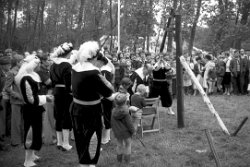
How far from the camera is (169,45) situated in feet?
72.9

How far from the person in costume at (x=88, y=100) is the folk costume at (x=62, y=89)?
1.20 metres

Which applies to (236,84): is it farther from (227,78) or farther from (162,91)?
(162,91)

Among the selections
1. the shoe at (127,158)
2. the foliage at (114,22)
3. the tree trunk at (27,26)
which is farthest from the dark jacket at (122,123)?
the tree trunk at (27,26)

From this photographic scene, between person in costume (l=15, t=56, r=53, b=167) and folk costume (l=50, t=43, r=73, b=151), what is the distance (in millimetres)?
495

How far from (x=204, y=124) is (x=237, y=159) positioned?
2.62 metres

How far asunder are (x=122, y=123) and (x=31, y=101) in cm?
154

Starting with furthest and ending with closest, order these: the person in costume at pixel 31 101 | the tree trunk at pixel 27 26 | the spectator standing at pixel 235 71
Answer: the tree trunk at pixel 27 26
the spectator standing at pixel 235 71
the person in costume at pixel 31 101

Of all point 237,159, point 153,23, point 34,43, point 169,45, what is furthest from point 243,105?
point 34,43

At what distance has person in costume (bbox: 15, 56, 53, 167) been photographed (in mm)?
4836

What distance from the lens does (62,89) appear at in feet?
19.0

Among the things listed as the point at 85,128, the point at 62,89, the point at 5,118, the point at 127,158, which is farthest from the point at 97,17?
the point at 85,128

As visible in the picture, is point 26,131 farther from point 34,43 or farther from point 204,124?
point 34,43

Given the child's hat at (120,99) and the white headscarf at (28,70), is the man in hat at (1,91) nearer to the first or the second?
the white headscarf at (28,70)

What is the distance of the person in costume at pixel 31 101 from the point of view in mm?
4836
